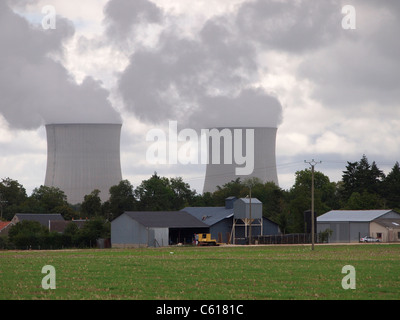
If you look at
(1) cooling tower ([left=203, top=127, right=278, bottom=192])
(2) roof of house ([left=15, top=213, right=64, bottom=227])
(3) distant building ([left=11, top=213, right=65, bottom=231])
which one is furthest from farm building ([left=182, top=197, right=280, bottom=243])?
(2) roof of house ([left=15, top=213, right=64, bottom=227])

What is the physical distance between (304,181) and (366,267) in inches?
3756

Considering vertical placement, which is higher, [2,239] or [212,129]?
[212,129]

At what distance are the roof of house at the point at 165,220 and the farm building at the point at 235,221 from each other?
1751 millimetres

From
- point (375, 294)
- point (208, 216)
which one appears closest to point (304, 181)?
point (208, 216)

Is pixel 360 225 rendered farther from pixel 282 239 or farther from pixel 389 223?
pixel 282 239

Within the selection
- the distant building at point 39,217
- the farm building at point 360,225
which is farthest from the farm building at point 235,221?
the distant building at point 39,217

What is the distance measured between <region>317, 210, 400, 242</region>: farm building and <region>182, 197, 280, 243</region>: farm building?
6118mm

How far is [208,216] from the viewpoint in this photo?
80.5 meters

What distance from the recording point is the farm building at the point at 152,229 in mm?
70812

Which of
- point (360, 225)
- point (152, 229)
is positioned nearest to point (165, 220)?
point (152, 229)

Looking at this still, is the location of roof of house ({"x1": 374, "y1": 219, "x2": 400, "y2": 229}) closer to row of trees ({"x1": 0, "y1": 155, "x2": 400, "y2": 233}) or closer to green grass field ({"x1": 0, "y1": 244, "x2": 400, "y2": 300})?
row of trees ({"x1": 0, "y1": 155, "x2": 400, "y2": 233})

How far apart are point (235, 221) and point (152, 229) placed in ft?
36.2

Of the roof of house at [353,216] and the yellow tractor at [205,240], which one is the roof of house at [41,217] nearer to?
the yellow tractor at [205,240]
